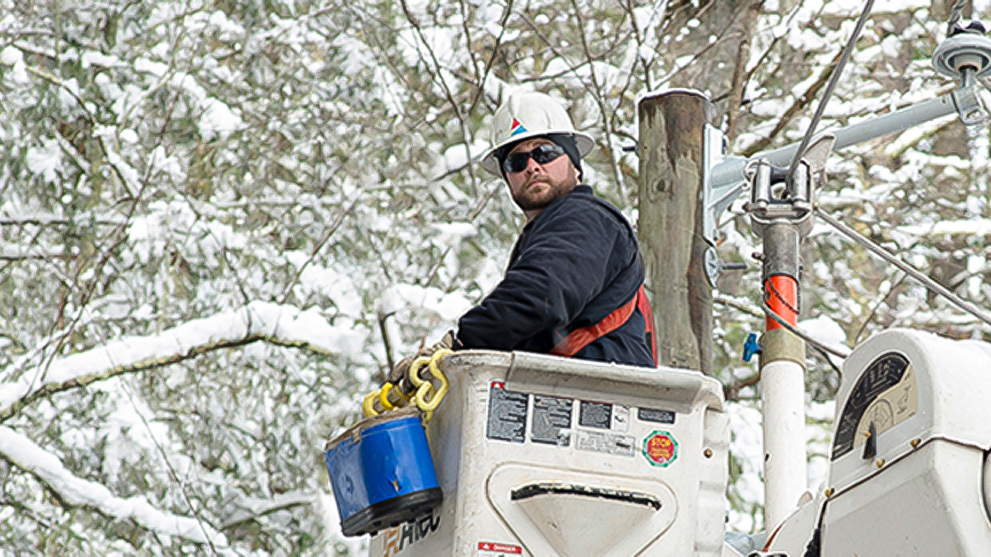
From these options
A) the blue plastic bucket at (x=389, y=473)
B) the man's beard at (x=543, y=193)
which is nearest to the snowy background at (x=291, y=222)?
the man's beard at (x=543, y=193)

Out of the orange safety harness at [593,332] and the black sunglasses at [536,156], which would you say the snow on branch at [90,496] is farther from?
the orange safety harness at [593,332]

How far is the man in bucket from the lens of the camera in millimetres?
3605

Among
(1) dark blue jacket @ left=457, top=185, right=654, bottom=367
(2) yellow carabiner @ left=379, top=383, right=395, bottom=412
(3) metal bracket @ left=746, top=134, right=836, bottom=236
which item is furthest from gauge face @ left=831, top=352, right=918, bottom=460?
(3) metal bracket @ left=746, top=134, right=836, bottom=236

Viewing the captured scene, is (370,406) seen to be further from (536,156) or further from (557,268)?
(536,156)

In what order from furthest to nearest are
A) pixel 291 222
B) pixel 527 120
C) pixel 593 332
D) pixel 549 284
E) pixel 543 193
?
1. pixel 291 222
2. pixel 527 120
3. pixel 543 193
4. pixel 593 332
5. pixel 549 284

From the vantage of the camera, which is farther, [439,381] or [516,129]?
[516,129]

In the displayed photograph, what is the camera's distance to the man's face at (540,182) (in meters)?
4.25

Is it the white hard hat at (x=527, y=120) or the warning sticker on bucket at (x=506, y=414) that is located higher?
the white hard hat at (x=527, y=120)

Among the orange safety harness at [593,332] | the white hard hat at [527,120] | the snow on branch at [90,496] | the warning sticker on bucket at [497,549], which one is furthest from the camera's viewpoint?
the snow on branch at [90,496]

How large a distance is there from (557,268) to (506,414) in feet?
1.46

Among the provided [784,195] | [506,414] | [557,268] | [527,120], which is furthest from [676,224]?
[506,414]

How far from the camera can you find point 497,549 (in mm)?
3281

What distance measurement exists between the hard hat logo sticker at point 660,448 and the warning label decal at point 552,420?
18cm

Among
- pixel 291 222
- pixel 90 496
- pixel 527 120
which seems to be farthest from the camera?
pixel 291 222
